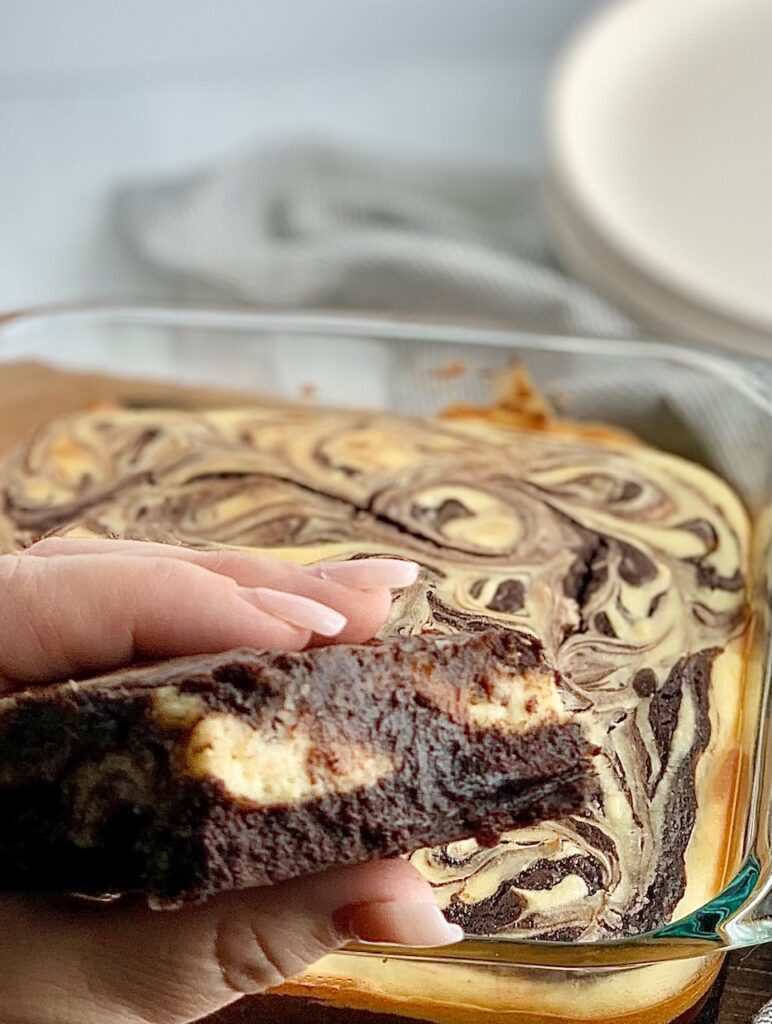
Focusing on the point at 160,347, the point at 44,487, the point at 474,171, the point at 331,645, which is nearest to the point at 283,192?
the point at 474,171

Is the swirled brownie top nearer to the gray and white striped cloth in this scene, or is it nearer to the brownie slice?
the brownie slice

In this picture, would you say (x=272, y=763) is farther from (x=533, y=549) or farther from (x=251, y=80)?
(x=251, y=80)

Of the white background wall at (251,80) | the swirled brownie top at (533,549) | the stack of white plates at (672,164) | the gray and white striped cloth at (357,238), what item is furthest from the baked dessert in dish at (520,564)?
the white background wall at (251,80)

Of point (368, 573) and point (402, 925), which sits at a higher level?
point (368, 573)

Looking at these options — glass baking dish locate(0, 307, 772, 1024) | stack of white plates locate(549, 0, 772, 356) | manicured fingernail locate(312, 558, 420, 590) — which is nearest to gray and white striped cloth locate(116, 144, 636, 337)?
stack of white plates locate(549, 0, 772, 356)

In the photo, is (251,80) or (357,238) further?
(251,80)

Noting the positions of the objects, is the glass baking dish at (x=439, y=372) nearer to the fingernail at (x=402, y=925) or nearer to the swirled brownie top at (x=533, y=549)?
the swirled brownie top at (x=533, y=549)

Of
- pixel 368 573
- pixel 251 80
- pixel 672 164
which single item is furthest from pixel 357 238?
pixel 368 573
